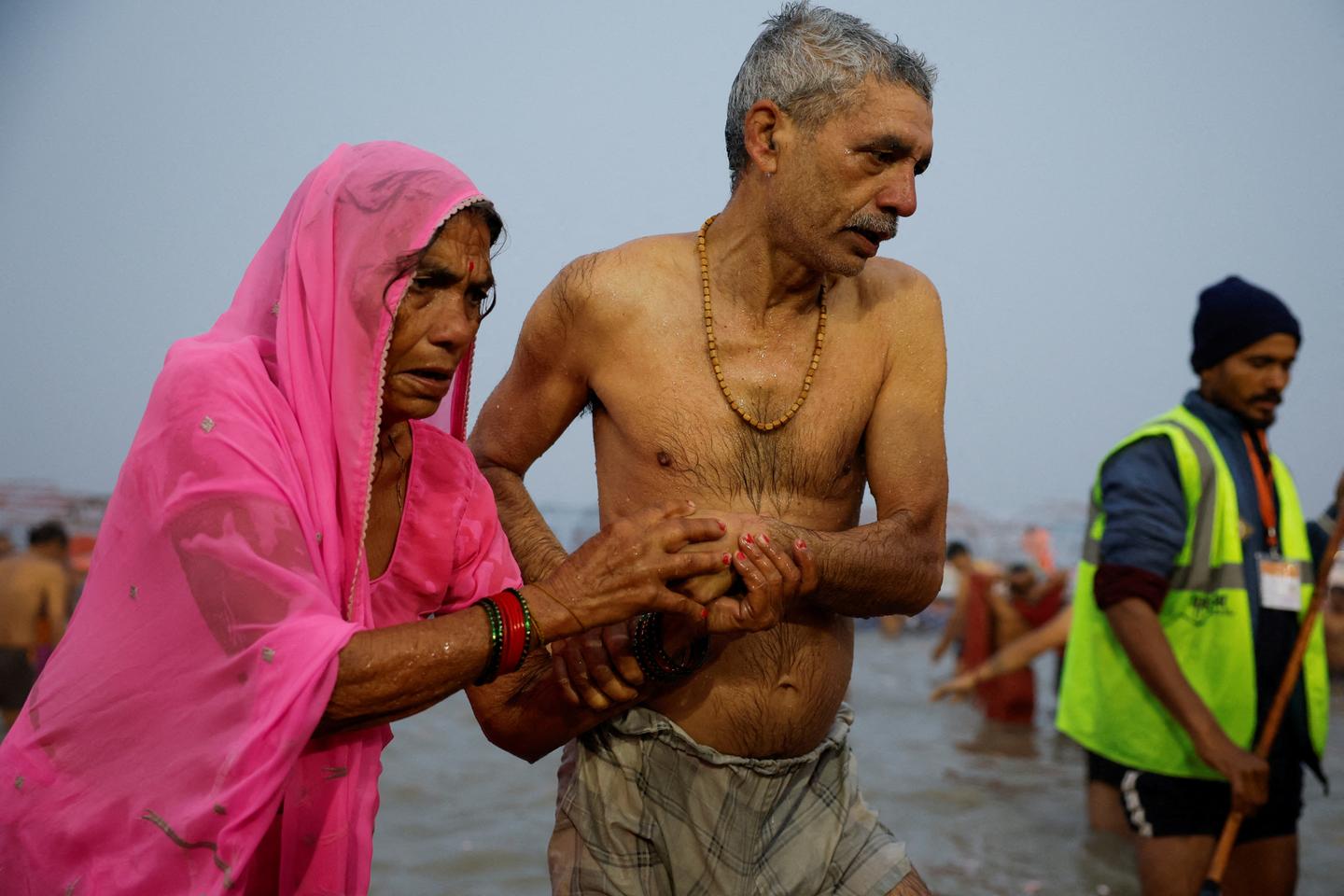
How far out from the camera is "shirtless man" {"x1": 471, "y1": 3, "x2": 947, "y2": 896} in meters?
2.67

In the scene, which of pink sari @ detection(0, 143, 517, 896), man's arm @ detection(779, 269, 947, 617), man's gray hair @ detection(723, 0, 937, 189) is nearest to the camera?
pink sari @ detection(0, 143, 517, 896)

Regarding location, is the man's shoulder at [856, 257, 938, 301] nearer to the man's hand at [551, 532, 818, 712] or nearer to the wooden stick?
the man's hand at [551, 532, 818, 712]

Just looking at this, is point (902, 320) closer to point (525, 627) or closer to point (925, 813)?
point (525, 627)

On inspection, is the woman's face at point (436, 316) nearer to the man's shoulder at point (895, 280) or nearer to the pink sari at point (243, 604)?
the pink sari at point (243, 604)

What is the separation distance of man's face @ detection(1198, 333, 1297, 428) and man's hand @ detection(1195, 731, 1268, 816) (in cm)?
108

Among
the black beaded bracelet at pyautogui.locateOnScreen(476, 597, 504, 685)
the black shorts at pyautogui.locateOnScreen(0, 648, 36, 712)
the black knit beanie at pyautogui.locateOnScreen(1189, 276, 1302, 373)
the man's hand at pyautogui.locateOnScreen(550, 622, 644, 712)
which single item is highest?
the black knit beanie at pyautogui.locateOnScreen(1189, 276, 1302, 373)

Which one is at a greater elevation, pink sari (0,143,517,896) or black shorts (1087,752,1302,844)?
pink sari (0,143,517,896)

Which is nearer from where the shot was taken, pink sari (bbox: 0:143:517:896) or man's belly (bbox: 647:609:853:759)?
pink sari (bbox: 0:143:517:896)

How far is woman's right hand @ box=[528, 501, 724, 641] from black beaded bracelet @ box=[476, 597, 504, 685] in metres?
0.07

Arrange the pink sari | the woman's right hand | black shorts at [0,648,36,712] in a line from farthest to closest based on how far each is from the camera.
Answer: black shorts at [0,648,36,712]
the woman's right hand
the pink sari

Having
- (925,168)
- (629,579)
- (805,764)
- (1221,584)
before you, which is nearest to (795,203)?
(925,168)

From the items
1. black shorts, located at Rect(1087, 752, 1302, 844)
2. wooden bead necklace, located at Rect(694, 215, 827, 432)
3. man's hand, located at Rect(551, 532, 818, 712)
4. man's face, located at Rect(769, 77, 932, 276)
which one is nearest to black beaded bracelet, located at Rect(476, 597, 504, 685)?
man's hand, located at Rect(551, 532, 818, 712)

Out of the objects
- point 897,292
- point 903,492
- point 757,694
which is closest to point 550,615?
point 757,694

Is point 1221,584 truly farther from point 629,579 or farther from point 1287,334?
point 629,579
